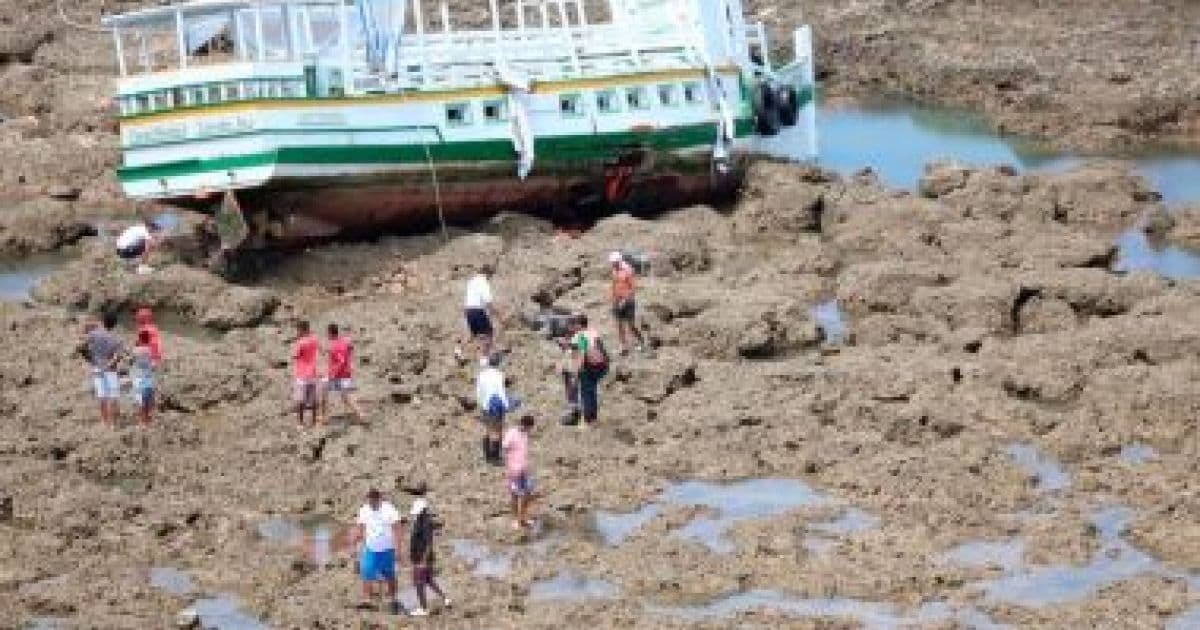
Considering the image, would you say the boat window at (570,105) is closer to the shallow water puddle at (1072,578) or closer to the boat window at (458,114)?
the boat window at (458,114)

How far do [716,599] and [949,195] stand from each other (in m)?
16.4

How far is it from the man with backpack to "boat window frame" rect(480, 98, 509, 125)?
9.22 metres

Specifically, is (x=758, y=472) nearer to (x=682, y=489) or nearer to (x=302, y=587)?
(x=682, y=489)

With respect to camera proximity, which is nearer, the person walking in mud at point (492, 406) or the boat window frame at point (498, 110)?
the person walking in mud at point (492, 406)

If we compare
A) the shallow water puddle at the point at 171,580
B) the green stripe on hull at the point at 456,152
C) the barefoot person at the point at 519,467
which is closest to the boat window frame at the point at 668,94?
the green stripe on hull at the point at 456,152

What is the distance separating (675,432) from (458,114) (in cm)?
1023

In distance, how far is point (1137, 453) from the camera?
75.2 feet

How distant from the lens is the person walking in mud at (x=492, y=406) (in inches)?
885

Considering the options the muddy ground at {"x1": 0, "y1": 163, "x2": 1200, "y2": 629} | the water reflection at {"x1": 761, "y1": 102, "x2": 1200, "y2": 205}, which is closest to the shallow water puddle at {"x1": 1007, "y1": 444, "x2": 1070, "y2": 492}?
the muddy ground at {"x1": 0, "y1": 163, "x2": 1200, "y2": 629}

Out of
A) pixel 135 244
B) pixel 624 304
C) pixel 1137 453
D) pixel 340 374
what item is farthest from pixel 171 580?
pixel 135 244

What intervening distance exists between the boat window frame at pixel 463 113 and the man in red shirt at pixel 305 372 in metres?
9.40

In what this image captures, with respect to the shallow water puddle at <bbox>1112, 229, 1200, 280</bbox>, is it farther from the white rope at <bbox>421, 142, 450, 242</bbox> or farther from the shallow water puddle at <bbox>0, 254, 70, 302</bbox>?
the shallow water puddle at <bbox>0, 254, 70, 302</bbox>

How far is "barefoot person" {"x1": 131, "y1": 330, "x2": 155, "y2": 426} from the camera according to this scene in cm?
2344

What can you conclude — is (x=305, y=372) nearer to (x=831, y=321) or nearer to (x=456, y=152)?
(x=831, y=321)
